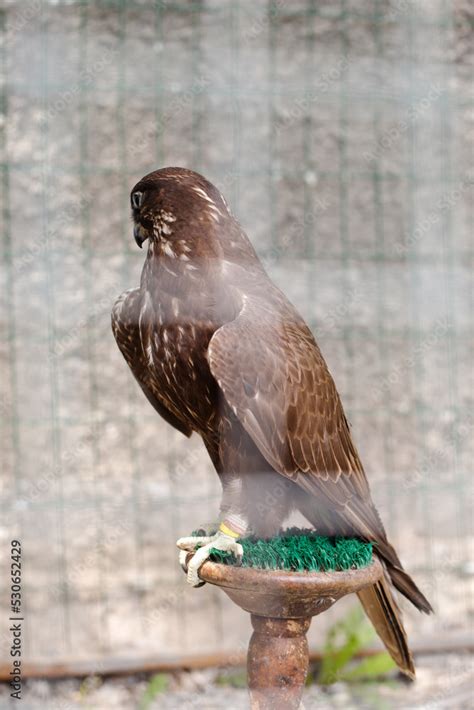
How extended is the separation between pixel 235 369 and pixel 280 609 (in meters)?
0.36

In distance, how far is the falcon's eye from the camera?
1.23 m

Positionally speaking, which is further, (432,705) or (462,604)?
(462,604)

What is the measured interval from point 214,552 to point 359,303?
1.13 metres

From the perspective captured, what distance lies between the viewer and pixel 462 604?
233cm

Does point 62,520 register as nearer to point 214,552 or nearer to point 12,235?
point 12,235

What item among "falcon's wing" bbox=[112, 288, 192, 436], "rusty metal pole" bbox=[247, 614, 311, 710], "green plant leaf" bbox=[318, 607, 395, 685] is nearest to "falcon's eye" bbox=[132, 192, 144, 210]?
"falcon's wing" bbox=[112, 288, 192, 436]

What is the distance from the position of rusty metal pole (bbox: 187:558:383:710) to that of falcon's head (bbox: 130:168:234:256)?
1.56 feet

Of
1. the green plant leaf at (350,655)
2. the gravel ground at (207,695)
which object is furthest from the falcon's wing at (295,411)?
the gravel ground at (207,695)

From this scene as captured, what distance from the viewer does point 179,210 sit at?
1.20 metres

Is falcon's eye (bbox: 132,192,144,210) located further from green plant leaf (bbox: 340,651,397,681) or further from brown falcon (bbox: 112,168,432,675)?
green plant leaf (bbox: 340,651,397,681)

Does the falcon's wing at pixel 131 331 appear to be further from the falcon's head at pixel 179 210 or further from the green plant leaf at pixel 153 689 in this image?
the green plant leaf at pixel 153 689

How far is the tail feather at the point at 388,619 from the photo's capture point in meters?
1.32

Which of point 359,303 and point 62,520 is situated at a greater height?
point 359,303

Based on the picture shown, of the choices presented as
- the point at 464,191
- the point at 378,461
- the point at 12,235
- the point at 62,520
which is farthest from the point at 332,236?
the point at 62,520
